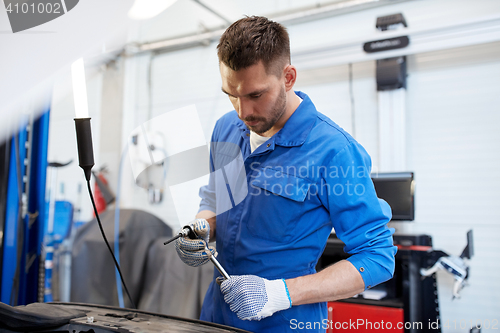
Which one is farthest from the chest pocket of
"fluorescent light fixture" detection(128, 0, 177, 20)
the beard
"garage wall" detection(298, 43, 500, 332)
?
"fluorescent light fixture" detection(128, 0, 177, 20)

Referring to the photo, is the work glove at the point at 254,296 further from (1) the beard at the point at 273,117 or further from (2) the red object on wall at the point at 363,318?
(2) the red object on wall at the point at 363,318

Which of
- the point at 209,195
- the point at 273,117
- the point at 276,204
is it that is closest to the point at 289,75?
the point at 273,117

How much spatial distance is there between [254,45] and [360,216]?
0.50 m

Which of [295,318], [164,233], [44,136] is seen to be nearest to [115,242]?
[164,233]

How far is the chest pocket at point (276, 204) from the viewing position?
39.4 inches

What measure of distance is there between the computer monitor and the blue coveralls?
3.17ft

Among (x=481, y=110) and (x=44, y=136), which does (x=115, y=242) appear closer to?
(x=44, y=136)

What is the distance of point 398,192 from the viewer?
189 centimetres

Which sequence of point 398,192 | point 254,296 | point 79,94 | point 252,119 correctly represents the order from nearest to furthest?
point 79,94, point 254,296, point 252,119, point 398,192

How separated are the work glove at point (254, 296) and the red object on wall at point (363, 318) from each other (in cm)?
121

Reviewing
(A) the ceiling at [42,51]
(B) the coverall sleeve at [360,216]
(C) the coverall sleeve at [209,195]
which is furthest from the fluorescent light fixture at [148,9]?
(B) the coverall sleeve at [360,216]

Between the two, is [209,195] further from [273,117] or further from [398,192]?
[398,192]

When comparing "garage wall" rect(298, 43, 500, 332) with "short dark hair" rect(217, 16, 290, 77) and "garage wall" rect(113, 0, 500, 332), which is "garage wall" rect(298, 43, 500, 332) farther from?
"short dark hair" rect(217, 16, 290, 77)

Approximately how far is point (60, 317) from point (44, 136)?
1254 mm
